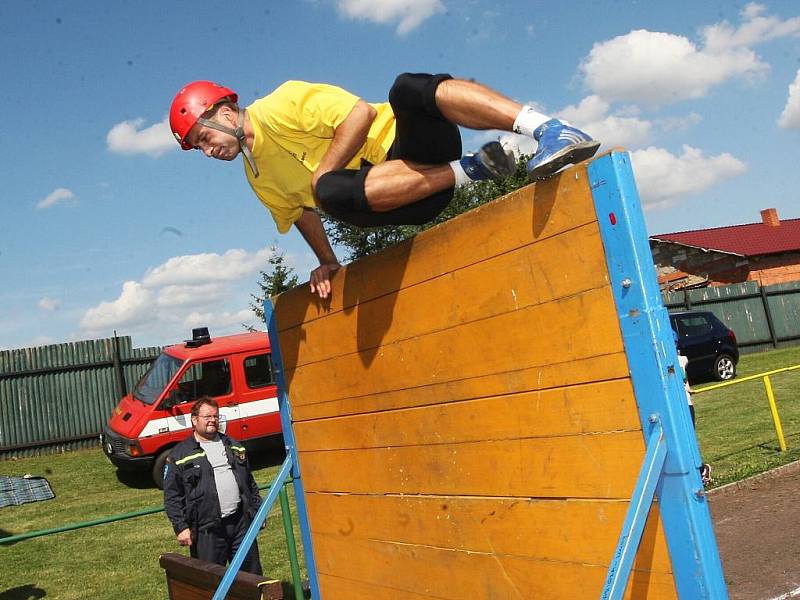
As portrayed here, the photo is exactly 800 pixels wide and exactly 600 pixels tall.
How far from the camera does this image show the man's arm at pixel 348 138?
9.70 feet

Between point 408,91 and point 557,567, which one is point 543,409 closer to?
point 557,567

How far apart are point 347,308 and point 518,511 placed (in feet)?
4.07

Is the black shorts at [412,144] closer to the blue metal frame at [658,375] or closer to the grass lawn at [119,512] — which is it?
the blue metal frame at [658,375]

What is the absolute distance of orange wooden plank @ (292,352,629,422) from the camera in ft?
7.25

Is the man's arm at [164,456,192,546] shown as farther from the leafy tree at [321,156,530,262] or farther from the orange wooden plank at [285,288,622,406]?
the leafy tree at [321,156,530,262]

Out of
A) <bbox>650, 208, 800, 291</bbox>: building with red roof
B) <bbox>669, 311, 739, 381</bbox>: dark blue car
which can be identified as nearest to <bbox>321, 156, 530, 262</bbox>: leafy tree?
<bbox>650, 208, 800, 291</bbox>: building with red roof

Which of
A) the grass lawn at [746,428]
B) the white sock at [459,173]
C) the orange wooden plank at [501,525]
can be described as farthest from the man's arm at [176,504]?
the grass lawn at [746,428]

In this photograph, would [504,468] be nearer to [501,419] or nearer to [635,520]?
[501,419]

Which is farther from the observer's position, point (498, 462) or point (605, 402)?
point (498, 462)

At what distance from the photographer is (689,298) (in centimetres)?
2300

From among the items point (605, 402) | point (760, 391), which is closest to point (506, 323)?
point (605, 402)

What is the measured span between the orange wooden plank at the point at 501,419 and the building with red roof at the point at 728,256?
30306mm

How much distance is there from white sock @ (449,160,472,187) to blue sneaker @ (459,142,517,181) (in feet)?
0.05

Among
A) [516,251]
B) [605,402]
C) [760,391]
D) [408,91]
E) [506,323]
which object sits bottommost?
[760,391]
